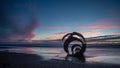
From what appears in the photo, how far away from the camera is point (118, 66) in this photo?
943cm

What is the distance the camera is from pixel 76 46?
1700cm

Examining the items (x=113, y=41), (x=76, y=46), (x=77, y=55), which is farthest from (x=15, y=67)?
(x=113, y=41)

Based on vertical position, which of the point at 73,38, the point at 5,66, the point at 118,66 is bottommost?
the point at 118,66

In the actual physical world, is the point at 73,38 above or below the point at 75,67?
above

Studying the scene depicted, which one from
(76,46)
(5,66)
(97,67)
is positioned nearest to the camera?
(5,66)

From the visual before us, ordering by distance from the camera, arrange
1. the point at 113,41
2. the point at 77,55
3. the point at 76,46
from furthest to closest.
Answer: the point at 113,41 < the point at 76,46 < the point at 77,55

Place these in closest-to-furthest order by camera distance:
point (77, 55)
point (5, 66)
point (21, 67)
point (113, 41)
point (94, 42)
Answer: point (5, 66)
point (21, 67)
point (77, 55)
point (113, 41)
point (94, 42)

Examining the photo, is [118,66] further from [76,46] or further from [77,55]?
[76,46]

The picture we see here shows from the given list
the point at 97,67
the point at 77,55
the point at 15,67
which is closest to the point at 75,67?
the point at 97,67

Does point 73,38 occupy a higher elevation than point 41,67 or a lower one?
higher

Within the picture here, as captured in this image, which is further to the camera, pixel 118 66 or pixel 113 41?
pixel 113 41

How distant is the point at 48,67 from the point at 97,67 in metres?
2.42

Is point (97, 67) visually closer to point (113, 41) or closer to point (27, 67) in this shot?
point (27, 67)

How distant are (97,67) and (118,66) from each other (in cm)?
128
